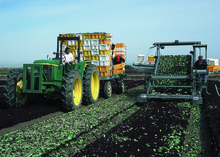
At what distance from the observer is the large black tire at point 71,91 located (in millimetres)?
7473

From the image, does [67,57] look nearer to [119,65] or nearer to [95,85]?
[95,85]

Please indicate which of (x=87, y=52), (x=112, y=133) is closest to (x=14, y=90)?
(x=112, y=133)

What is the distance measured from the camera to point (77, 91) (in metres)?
8.34

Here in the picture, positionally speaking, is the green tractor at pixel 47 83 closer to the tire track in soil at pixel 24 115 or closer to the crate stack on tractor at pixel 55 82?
the crate stack on tractor at pixel 55 82

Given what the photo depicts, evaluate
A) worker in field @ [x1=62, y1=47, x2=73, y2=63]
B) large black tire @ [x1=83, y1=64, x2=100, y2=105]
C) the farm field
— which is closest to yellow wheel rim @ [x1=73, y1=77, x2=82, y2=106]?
the farm field

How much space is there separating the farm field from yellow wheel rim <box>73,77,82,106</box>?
1.12 ft

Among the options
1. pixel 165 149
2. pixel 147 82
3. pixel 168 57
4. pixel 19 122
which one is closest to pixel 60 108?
pixel 19 122

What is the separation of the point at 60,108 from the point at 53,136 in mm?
3088

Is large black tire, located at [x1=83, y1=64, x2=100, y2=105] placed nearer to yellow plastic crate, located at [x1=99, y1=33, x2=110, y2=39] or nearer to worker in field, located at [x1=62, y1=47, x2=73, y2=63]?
worker in field, located at [x1=62, y1=47, x2=73, y2=63]

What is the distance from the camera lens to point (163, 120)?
6.79 meters

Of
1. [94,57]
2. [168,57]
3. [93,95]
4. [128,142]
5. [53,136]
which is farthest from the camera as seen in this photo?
[168,57]

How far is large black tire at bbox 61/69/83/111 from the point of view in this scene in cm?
747

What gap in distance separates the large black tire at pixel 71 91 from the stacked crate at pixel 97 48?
2.61 m

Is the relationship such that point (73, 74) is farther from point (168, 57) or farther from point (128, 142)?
point (168, 57)
